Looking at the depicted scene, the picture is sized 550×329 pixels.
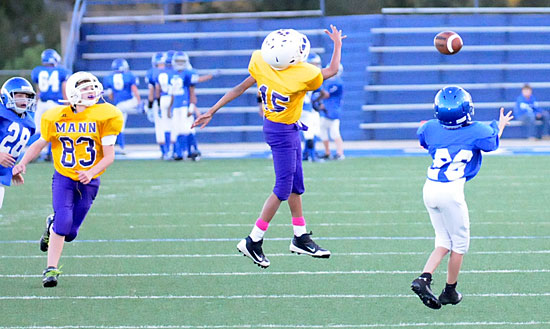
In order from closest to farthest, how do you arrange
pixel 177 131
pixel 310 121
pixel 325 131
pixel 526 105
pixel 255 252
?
pixel 255 252 < pixel 310 121 < pixel 177 131 < pixel 325 131 < pixel 526 105

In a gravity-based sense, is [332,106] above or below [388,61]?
above

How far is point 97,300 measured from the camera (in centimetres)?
572

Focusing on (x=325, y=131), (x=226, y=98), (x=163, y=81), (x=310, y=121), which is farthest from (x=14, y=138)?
(x=325, y=131)

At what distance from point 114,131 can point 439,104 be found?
2129 mm

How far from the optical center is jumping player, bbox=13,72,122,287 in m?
6.08

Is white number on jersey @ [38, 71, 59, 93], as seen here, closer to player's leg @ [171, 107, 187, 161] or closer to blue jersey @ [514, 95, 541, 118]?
player's leg @ [171, 107, 187, 161]

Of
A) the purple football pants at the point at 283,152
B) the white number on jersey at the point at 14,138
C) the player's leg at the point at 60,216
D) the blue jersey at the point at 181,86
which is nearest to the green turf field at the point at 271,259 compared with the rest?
A: the player's leg at the point at 60,216

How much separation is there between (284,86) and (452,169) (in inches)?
54.6

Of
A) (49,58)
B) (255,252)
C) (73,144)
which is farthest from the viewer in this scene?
(49,58)

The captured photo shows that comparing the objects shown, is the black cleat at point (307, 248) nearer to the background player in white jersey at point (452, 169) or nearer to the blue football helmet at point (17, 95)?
the background player in white jersey at point (452, 169)

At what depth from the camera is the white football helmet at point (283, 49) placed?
6.11 m

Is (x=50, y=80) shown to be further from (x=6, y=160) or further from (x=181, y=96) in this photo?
(x=6, y=160)

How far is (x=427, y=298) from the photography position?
5199mm

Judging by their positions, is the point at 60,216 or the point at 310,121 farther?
the point at 310,121
